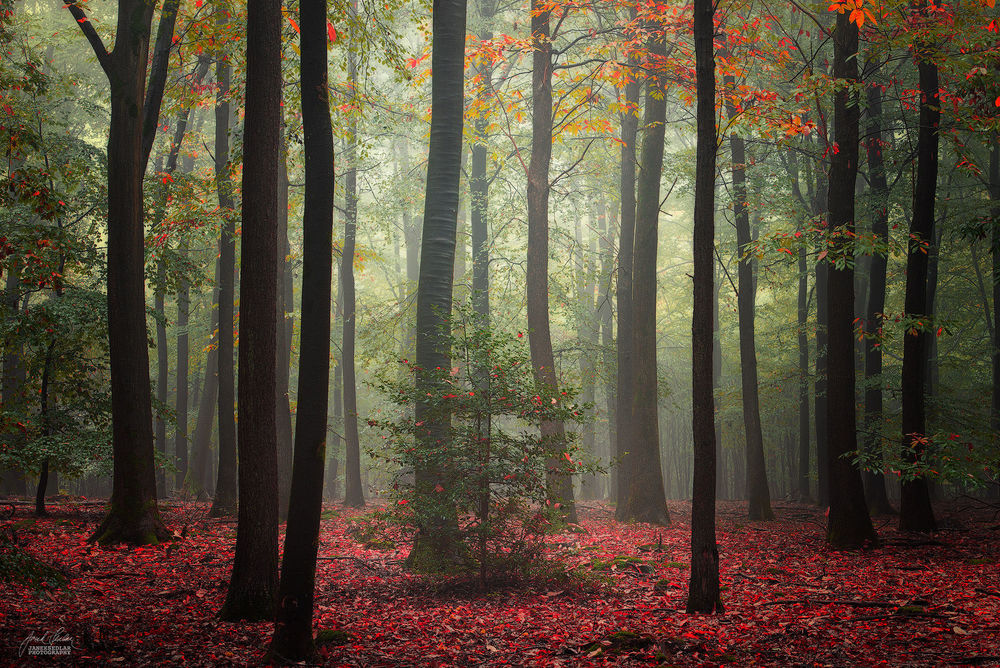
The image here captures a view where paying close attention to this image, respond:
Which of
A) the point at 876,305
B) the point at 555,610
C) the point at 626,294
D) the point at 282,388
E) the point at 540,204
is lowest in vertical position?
the point at 555,610

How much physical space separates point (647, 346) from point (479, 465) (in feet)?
24.9

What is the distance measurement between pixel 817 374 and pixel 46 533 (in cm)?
1720

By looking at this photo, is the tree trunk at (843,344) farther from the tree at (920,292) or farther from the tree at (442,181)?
the tree at (442,181)

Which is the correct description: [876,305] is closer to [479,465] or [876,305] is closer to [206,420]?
[479,465]

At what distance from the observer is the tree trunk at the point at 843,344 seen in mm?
10508

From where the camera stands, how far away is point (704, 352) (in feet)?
22.7

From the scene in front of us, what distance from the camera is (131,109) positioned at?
9.72 m

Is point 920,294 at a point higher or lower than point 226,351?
higher

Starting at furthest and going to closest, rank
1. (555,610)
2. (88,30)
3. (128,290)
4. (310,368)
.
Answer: (128,290)
(88,30)
(555,610)
(310,368)

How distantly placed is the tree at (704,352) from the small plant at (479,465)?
1.55 metres

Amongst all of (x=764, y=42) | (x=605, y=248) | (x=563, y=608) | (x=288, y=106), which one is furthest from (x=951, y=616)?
(x=605, y=248)

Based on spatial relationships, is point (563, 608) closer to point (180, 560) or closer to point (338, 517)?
point (180, 560)

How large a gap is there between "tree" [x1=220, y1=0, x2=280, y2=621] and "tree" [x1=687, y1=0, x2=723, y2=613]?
4.27 m

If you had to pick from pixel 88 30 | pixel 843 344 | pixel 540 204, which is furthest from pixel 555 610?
pixel 88 30
